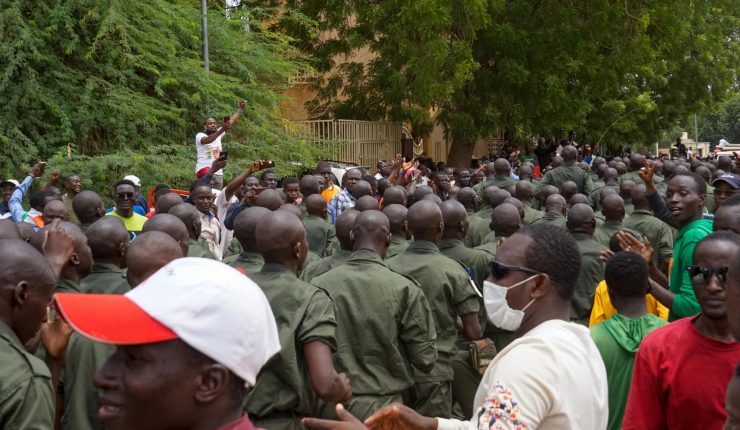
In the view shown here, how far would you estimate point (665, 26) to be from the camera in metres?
25.7

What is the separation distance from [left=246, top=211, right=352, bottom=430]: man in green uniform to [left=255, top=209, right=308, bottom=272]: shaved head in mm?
104

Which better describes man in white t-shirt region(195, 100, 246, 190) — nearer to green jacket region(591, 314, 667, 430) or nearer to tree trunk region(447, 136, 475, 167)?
green jacket region(591, 314, 667, 430)

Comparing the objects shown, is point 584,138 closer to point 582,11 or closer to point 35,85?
point 582,11

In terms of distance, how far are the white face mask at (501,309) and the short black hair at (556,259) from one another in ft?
0.21

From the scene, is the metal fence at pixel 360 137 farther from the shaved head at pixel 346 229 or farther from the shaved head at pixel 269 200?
the shaved head at pixel 346 229

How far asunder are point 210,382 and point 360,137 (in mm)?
21242

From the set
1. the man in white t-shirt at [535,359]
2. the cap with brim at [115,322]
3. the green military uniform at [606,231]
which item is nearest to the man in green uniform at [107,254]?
the man in white t-shirt at [535,359]

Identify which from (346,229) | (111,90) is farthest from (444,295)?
(111,90)

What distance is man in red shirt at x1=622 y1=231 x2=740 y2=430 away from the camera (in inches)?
128

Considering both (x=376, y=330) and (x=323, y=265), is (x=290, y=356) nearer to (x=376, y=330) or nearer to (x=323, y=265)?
(x=376, y=330)

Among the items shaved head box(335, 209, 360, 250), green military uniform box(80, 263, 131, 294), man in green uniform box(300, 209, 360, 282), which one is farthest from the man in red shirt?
shaved head box(335, 209, 360, 250)

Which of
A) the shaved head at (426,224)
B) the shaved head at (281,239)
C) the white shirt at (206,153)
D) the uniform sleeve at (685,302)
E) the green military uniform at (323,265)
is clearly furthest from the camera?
the white shirt at (206,153)

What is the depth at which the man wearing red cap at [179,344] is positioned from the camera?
1.95 metres

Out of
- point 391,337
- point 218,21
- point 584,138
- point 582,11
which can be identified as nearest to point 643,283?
point 391,337
